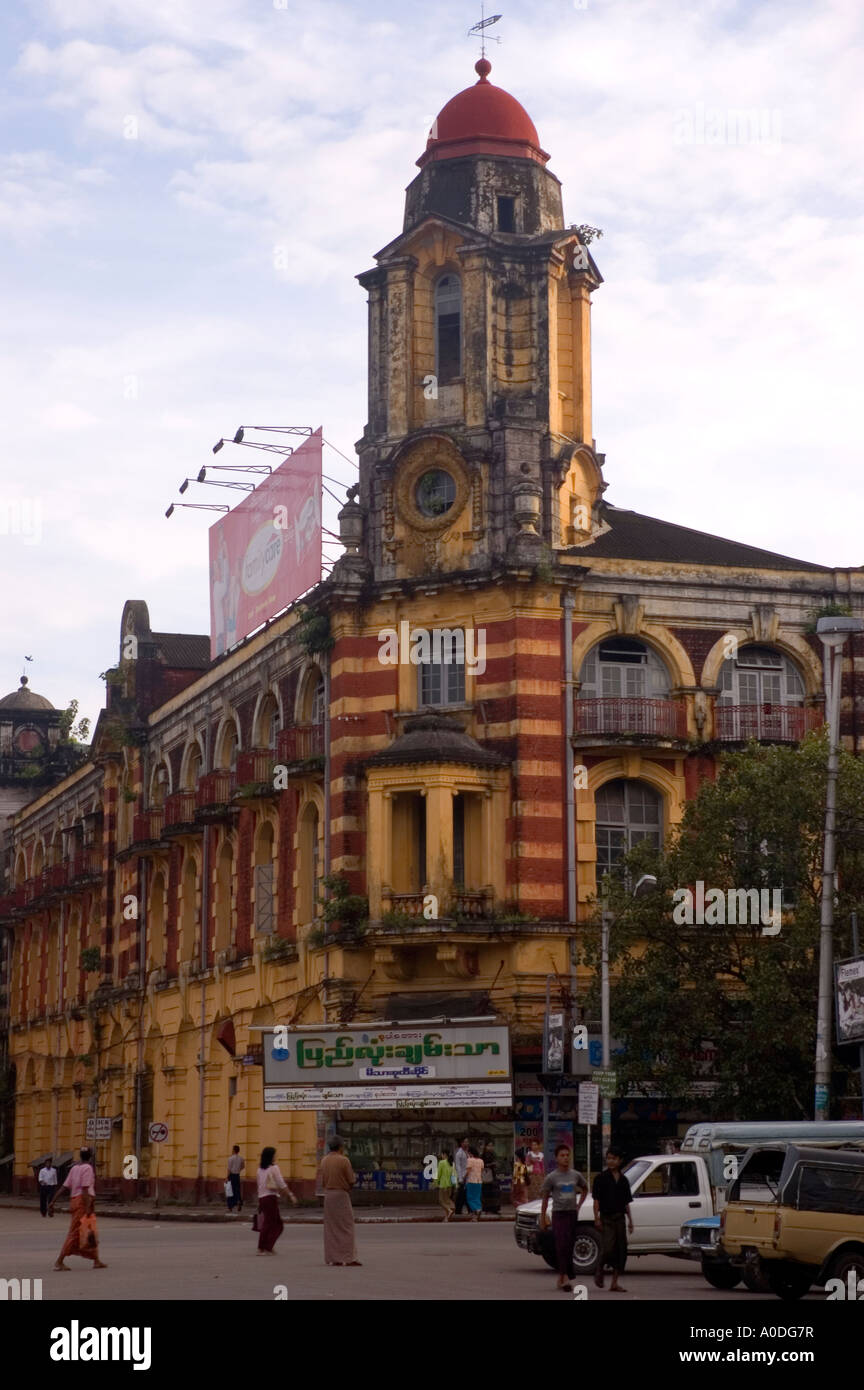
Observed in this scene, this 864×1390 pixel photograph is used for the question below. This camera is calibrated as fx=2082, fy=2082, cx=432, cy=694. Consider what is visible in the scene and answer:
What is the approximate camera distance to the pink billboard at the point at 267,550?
5506 centimetres

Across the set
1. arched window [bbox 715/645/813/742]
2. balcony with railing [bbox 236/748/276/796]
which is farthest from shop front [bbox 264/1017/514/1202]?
arched window [bbox 715/645/813/742]

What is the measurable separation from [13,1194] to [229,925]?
27.6m

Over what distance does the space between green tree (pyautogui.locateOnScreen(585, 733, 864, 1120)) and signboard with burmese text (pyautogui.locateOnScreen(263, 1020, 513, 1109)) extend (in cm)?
443

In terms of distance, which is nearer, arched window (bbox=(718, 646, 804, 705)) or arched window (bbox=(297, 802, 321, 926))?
arched window (bbox=(718, 646, 804, 705))

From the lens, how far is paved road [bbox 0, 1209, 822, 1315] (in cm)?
2302

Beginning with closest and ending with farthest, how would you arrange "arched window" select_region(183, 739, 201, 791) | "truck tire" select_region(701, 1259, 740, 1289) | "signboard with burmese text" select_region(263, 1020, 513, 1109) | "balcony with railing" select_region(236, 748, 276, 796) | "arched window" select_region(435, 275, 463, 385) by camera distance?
"truck tire" select_region(701, 1259, 740, 1289)
"signboard with burmese text" select_region(263, 1020, 513, 1109)
"arched window" select_region(435, 275, 463, 385)
"balcony with railing" select_region(236, 748, 276, 796)
"arched window" select_region(183, 739, 201, 791)

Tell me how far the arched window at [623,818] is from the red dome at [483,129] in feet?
53.9

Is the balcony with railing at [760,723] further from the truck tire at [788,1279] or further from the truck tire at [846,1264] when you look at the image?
the truck tire at [846,1264]

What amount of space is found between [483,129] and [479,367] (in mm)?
6780

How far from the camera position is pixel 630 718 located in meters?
49.2

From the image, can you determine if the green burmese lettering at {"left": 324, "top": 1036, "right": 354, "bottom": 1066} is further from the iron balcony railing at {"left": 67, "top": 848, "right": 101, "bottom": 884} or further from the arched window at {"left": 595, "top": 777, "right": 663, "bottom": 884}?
the iron balcony railing at {"left": 67, "top": 848, "right": 101, "bottom": 884}

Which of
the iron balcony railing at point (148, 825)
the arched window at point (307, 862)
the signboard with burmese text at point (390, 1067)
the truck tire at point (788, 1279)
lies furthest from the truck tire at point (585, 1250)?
the iron balcony railing at point (148, 825)

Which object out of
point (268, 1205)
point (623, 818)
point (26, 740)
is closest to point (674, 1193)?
point (268, 1205)

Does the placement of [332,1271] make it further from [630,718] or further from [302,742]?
[302,742]
